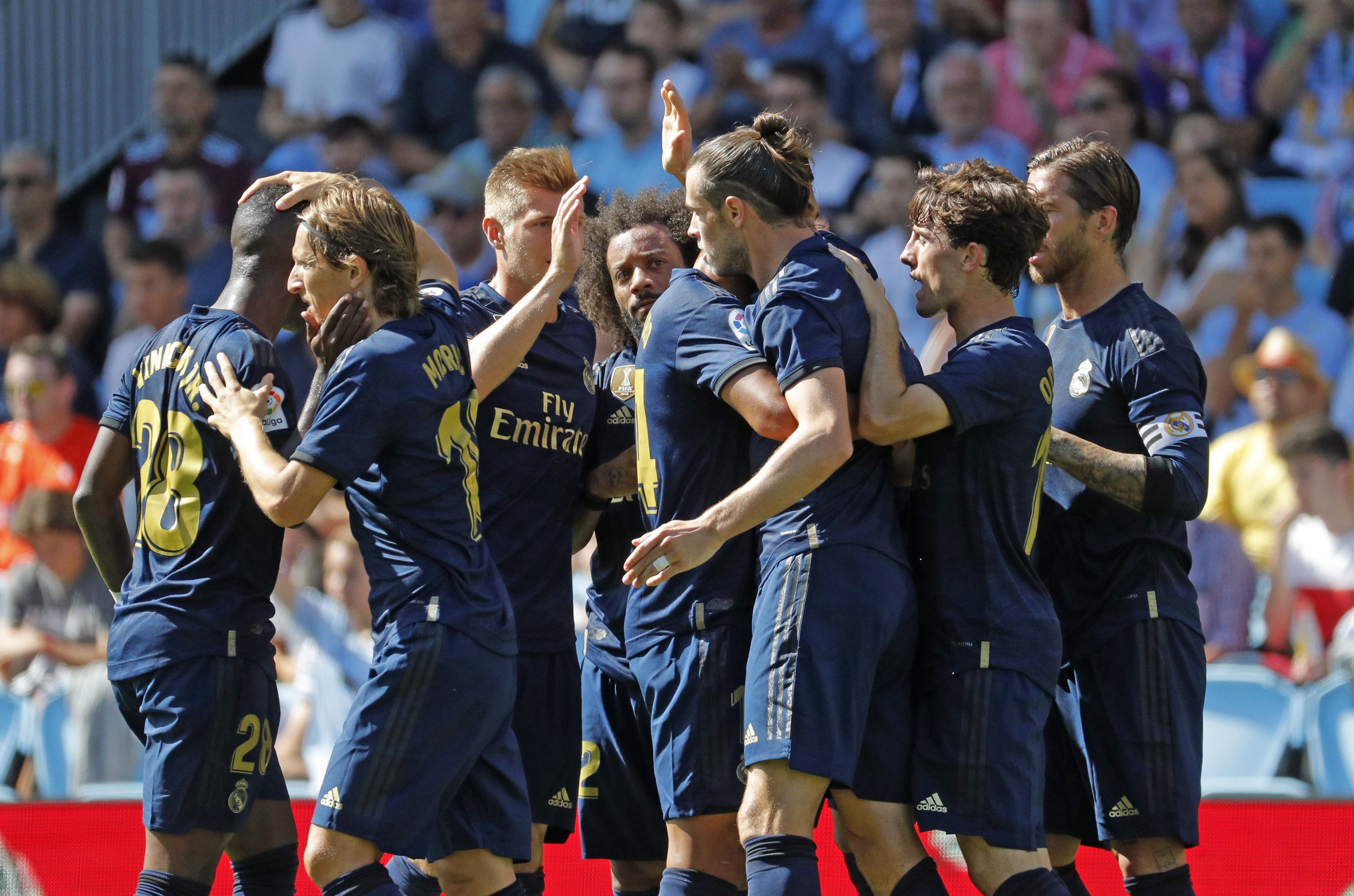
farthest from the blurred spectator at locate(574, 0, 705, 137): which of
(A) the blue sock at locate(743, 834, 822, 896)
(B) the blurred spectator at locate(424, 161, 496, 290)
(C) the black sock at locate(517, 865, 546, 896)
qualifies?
(A) the blue sock at locate(743, 834, 822, 896)

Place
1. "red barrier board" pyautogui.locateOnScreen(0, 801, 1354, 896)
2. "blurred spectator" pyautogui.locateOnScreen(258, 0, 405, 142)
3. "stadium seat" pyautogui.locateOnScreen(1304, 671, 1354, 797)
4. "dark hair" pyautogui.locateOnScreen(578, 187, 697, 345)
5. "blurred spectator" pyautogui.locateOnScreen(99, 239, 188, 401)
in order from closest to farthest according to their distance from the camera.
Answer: "dark hair" pyautogui.locateOnScreen(578, 187, 697, 345) → "red barrier board" pyautogui.locateOnScreen(0, 801, 1354, 896) → "stadium seat" pyautogui.locateOnScreen(1304, 671, 1354, 797) → "blurred spectator" pyautogui.locateOnScreen(99, 239, 188, 401) → "blurred spectator" pyautogui.locateOnScreen(258, 0, 405, 142)

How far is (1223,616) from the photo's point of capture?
7.33 metres

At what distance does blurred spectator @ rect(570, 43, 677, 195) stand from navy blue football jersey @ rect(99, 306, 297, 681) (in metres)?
6.87

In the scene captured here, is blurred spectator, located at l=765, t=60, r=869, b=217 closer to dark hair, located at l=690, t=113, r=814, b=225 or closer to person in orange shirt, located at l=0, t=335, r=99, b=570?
person in orange shirt, located at l=0, t=335, r=99, b=570

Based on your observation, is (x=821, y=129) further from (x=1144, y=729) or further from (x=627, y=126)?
(x=1144, y=729)

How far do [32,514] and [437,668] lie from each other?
568cm

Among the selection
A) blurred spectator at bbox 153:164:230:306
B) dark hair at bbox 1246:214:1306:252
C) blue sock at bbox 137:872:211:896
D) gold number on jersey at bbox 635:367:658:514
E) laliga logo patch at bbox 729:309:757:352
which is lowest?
blue sock at bbox 137:872:211:896

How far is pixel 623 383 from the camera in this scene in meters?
4.68

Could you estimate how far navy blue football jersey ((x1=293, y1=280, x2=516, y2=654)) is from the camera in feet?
11.4

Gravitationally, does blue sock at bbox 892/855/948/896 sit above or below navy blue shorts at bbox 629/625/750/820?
below

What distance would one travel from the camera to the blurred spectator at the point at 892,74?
34.4ft

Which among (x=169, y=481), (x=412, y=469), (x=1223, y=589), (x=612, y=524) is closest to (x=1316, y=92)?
(x=1223, y=589)

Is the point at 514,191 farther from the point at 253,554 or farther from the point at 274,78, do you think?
the point at 274,78

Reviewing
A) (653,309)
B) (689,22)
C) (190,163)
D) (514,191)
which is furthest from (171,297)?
(653,309)
